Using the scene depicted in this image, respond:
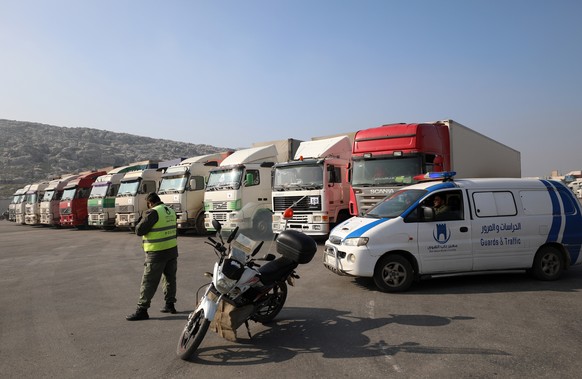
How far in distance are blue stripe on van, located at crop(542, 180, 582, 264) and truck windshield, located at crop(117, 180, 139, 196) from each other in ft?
54.0

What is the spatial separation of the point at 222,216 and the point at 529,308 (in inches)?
433

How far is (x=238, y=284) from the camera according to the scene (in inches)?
176

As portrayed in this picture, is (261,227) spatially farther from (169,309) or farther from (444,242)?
(444,242)

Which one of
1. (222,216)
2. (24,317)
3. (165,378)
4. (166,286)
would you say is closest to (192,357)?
(165,378)

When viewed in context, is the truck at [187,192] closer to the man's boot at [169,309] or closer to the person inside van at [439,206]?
the man's boot at [169,309]

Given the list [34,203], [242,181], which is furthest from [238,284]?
[34,203]

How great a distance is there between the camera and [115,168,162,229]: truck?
1856 centimetres

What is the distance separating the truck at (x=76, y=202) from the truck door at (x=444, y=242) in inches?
876

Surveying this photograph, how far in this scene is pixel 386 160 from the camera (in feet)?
35.9

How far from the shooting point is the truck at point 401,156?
1060cm

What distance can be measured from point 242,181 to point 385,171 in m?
5.77

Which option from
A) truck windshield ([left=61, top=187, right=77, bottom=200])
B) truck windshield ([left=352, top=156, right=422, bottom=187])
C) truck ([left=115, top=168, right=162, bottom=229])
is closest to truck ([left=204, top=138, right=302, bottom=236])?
truck windshield ([left=352, top=156, right=422, bottom=187])

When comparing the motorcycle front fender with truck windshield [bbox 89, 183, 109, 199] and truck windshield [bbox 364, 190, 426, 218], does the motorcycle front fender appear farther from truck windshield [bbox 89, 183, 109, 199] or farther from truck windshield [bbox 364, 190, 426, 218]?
truck windshield [bbox 89, 183, 109, 199]

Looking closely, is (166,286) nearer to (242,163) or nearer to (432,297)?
(432,297)
